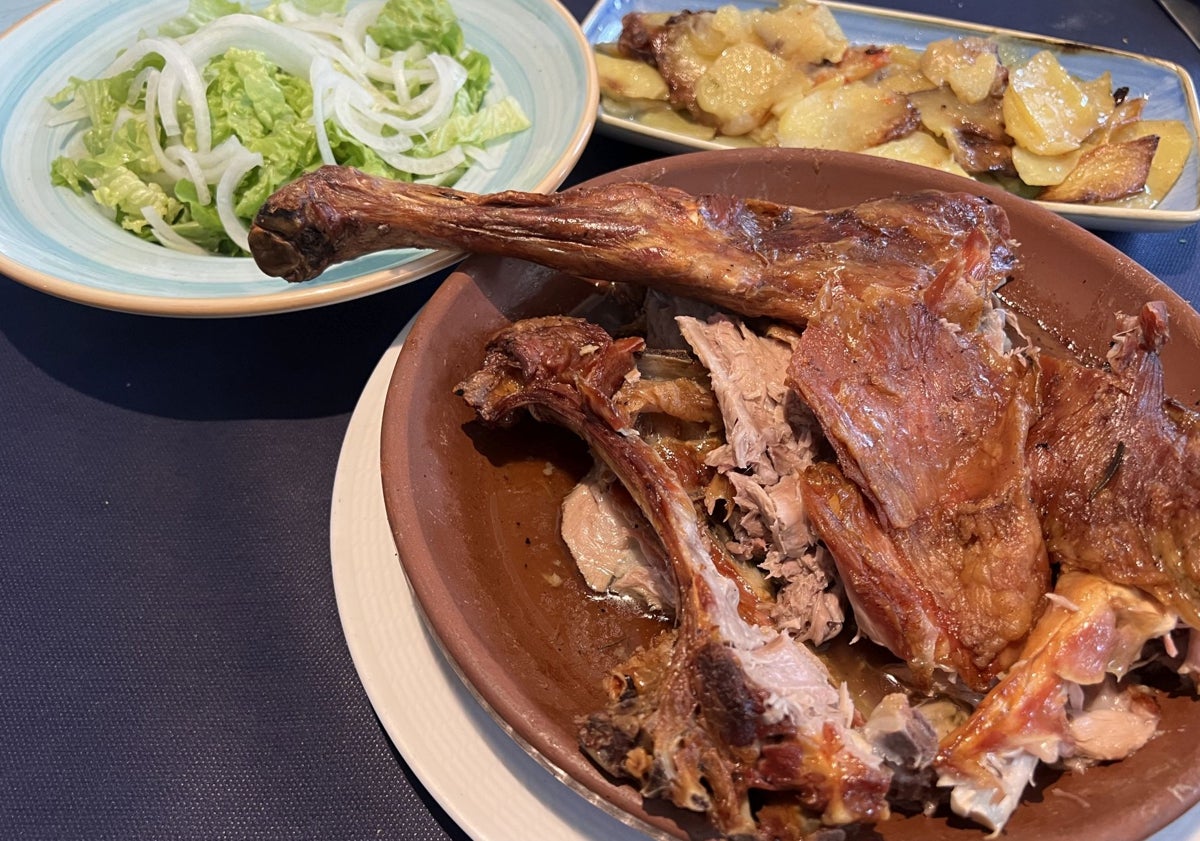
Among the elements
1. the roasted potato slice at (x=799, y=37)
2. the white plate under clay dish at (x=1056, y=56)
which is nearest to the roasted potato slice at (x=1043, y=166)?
the white plate under clay dish at (x=1056, y=56)

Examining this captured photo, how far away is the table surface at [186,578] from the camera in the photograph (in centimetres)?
158

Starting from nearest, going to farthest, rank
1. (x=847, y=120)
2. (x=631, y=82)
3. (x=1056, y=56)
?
1. (x=847, y=120)
2. (x=631, y=82)
3. (x=1056, y=56)

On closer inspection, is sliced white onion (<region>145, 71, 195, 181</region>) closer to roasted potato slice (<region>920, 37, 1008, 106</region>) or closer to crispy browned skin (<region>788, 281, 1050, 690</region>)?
crispy browned skin (<region>788, 281, 1050, 690</region>)

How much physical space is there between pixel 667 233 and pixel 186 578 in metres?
1.34

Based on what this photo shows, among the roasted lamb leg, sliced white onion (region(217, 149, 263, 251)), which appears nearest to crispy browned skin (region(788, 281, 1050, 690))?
the roasted lamb leg

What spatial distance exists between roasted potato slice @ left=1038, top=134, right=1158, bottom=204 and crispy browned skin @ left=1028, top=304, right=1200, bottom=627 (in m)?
1.09

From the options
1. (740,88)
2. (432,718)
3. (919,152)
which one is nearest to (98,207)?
(432,718)

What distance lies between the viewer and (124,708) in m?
1.68

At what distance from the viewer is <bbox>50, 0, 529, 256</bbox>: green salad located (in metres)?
2.28

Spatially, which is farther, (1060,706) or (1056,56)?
(1056,56)

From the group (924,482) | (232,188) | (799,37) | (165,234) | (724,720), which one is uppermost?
(799,37)

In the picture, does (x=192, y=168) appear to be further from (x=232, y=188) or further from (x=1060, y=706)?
(x=1060, y=706)

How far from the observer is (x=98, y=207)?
7.48 feet

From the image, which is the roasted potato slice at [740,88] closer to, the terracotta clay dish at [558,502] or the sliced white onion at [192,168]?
the terracotta clay dish at [558,502]
